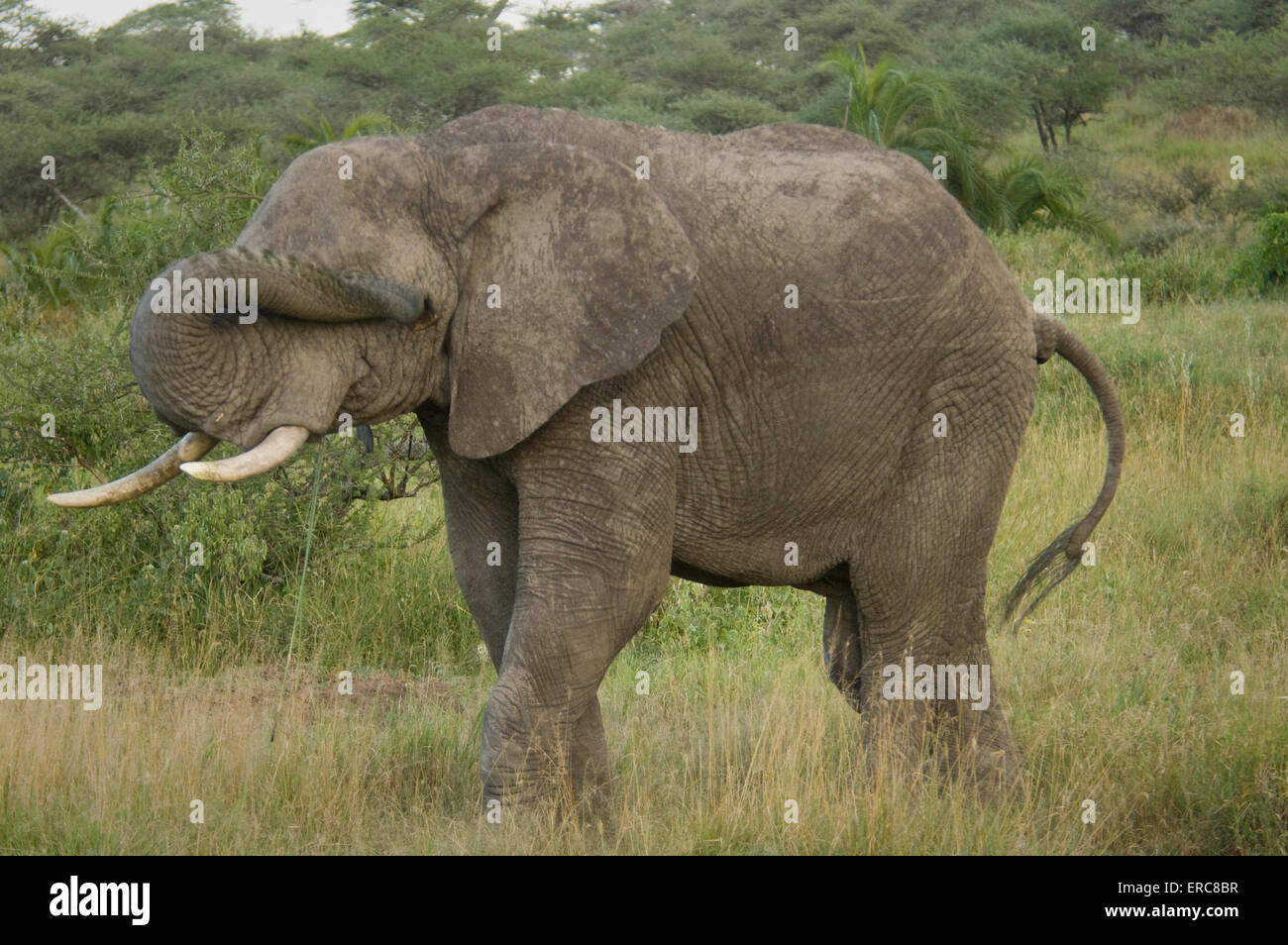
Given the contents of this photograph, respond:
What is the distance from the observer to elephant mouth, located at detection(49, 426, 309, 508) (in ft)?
12.4

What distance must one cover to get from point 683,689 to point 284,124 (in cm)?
2534

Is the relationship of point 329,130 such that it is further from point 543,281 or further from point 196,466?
point 196,466

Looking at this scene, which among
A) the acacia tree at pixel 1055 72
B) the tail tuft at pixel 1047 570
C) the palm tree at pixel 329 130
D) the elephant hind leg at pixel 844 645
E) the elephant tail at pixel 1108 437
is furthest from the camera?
the acacia tree at pixel 1055 72

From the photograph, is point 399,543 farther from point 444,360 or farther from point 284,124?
point 284,124

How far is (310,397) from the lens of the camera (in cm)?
399

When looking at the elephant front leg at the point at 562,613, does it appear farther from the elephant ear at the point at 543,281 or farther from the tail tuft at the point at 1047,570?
the tail tuft at the point at 1047,570

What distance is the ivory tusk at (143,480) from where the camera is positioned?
3.93m

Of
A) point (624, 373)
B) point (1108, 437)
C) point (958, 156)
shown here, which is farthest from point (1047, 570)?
point (958, 156)

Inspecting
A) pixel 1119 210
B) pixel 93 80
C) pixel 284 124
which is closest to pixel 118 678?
pixel 1119 210

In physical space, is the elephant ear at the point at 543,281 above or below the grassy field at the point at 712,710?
above

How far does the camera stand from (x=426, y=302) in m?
4.11

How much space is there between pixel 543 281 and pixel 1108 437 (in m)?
2.13

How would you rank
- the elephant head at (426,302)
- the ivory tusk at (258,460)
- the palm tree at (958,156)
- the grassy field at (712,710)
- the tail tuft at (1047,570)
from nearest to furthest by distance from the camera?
1. the ivory tusk at (258,460)
2. the elephant head at (426,302)
3. the grassy field at (712,710)
4. the tail tuft at (1047,570)
5. the palm tree at (958,156)

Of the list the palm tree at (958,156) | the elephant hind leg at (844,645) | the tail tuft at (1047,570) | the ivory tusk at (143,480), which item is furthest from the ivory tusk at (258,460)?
the palm tree at (958,156)
